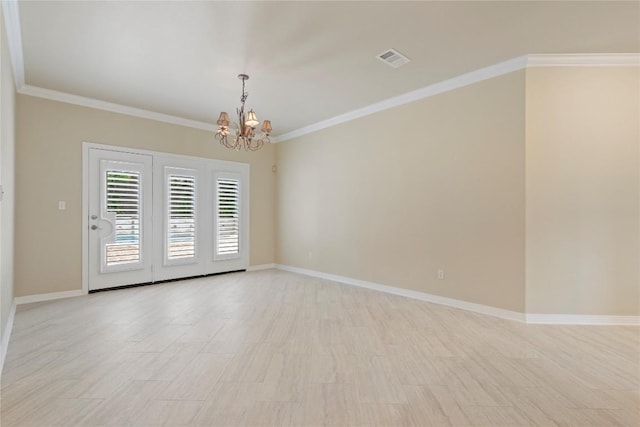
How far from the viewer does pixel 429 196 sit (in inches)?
164

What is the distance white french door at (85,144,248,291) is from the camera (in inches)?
182

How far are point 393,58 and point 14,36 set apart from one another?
3617mm

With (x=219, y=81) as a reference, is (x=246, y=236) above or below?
below

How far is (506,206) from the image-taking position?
3.50 m

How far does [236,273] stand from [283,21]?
4542mm

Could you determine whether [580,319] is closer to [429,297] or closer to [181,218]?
[429,297]

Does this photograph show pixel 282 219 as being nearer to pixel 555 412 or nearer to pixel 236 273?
pixel 236 273

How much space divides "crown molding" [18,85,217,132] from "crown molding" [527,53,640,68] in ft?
16.3

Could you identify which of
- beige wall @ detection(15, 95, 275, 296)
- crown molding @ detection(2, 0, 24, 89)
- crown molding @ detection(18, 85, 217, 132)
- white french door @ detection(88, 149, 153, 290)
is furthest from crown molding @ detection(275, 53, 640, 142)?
beige wall @ detection(15, 95, 275, 296)

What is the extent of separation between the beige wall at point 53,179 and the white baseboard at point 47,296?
0.05 metres

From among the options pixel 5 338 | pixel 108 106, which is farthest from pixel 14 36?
pixel 5 338

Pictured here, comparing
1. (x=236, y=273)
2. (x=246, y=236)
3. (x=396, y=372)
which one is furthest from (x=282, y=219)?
(x=396, y=372)

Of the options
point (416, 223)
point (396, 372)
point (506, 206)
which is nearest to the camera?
point (396, 372)

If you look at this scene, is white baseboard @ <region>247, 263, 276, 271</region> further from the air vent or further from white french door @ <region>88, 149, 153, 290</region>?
the air vent
